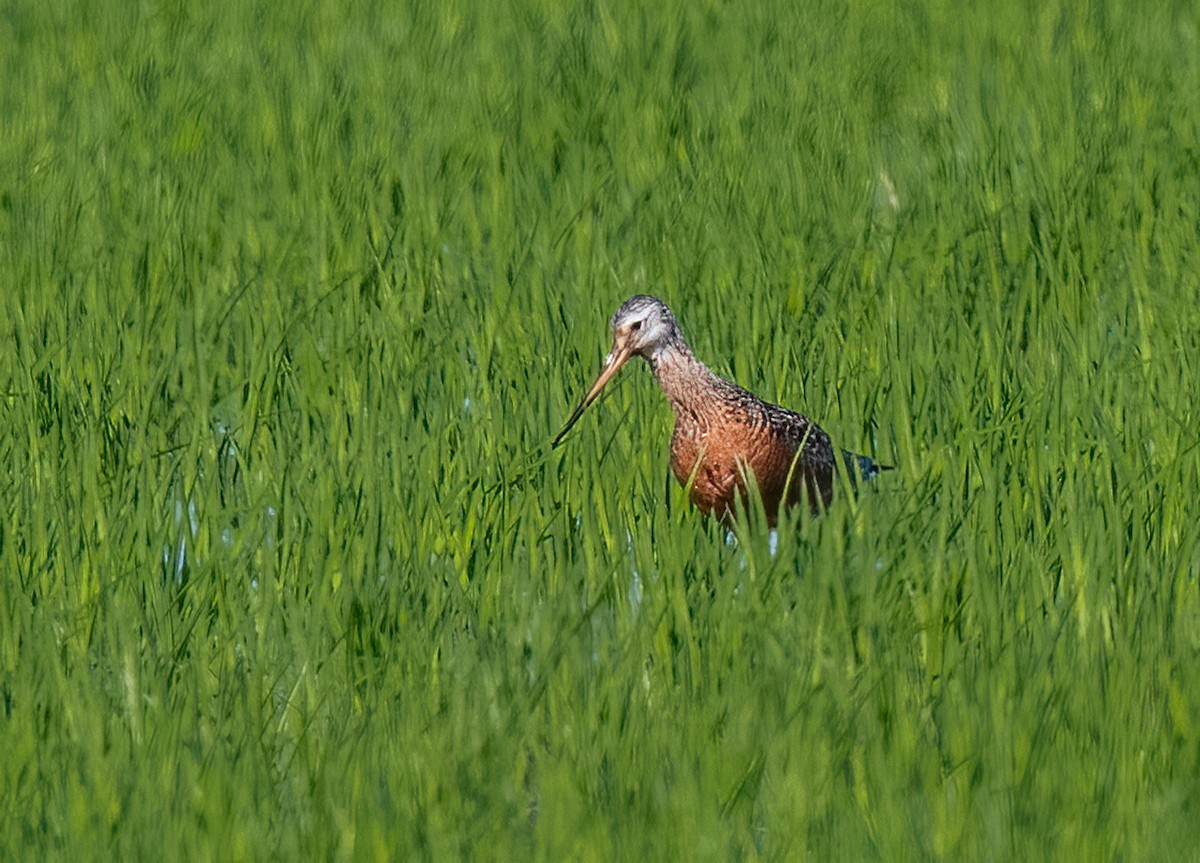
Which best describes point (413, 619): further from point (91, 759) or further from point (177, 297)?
point (177, 297)

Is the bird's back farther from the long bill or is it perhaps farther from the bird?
the long bill

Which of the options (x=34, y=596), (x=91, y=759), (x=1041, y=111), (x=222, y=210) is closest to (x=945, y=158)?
(x=1041, y=111)

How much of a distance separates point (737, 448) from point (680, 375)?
9.5 inches

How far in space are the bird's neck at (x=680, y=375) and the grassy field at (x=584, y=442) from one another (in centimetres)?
13

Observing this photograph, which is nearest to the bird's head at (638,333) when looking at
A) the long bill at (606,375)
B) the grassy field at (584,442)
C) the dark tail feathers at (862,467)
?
the long bill at (606,375)

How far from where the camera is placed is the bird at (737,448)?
3.77m

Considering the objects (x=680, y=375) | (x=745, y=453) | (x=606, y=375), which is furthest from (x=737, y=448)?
(x=606, y=375)

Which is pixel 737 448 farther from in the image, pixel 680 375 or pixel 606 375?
pixel 606 375

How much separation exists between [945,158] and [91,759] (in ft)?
12.5

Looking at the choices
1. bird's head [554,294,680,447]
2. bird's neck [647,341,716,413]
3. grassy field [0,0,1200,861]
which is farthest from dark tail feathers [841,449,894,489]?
bird's head [554,294,680,447]

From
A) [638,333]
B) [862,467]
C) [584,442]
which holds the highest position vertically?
Answer: [638,333]

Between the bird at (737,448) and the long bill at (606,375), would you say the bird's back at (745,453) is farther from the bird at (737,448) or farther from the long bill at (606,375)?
the long bill at (606,375)

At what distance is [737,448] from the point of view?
12.5 feet

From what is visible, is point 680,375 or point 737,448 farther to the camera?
point 680,375
